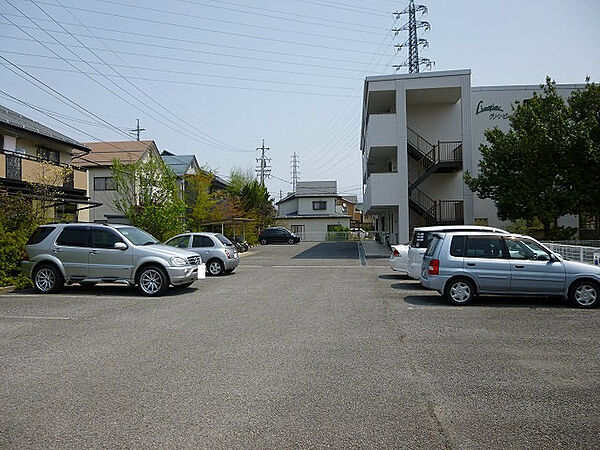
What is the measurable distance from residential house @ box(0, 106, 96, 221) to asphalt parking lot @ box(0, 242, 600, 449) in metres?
11.4

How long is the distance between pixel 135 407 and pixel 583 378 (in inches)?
189

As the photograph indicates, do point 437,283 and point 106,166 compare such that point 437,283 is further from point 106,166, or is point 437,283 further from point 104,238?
point 106,166

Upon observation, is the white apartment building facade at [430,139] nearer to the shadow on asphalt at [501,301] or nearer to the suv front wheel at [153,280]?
the shadow on asphalt at [501,301]

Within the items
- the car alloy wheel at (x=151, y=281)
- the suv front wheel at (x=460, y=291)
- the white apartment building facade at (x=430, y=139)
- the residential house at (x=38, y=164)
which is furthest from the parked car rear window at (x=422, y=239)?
the white apartment building facade at (x=430, y=139)

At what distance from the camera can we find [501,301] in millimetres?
12141

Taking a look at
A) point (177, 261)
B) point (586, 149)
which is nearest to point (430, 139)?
point (586, 149)

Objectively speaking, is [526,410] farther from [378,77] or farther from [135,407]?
[378,77]

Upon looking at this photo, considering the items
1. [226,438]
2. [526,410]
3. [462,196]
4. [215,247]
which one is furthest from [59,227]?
[462,196]

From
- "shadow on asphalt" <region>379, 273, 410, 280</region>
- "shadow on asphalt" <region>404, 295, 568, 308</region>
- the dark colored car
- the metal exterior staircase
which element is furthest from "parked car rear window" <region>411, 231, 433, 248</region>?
the dark colored car

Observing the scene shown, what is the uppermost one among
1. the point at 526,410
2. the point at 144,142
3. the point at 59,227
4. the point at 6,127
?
the point at 144,142

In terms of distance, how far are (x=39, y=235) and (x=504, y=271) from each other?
1145 centimetres

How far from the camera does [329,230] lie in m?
68.6

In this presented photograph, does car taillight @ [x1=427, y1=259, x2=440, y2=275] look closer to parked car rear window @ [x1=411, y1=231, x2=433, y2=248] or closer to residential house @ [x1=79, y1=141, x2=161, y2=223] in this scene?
parked car rear window @ [x1=411, y1=231, x2=433, y2=248]

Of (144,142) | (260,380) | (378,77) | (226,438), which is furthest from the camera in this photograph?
(144,142)
